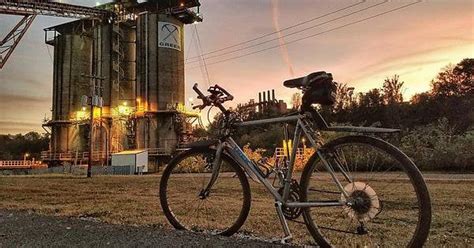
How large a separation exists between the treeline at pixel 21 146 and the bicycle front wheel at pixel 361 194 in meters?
83.6

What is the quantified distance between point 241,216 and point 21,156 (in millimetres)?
87256

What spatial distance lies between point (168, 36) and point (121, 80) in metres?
8.66

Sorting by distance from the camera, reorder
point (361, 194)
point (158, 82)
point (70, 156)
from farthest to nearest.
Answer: point (70, 156) < point (158, 82) < point (361, 194)

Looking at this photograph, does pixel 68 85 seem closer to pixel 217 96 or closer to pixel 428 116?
pixel 428 116

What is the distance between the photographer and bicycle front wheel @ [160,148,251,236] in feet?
12.7

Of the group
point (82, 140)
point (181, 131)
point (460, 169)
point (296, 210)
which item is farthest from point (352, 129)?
point (82, 140)

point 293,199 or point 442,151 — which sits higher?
point 442,151

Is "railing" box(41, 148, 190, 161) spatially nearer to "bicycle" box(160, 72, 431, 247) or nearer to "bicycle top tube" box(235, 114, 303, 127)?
"bicycle top tube" box(235, 114, 303, 127)

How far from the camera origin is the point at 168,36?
4788 cm

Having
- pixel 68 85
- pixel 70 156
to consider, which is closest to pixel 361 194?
pixel 70 156

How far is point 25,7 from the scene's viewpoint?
43.3 metres

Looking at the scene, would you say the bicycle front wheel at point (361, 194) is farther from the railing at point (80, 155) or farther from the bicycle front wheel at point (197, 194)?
the railing at point (80, 155)

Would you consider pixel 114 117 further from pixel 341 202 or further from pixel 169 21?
pixel 341 202

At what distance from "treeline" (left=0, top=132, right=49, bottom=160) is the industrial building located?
29.9 meters
